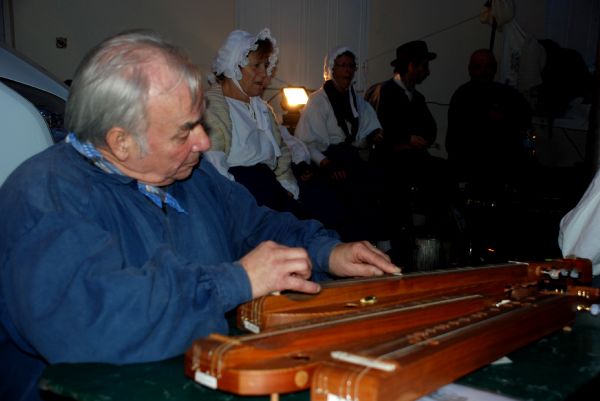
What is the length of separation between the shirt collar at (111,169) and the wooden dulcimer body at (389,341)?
529mm

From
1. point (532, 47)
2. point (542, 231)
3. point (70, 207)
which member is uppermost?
point (532, 47)

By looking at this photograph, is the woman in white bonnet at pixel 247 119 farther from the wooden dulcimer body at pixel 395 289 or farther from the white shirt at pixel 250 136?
the wooden dulcimer body at pixel 395 289

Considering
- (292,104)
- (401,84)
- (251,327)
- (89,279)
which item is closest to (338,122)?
(401,84)

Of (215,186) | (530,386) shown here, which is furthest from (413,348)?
(215,186)

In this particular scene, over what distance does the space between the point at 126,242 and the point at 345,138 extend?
4.70m

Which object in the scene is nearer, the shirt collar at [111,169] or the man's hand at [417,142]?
the shirt collar at [111,169]

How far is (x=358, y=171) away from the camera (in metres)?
5.93

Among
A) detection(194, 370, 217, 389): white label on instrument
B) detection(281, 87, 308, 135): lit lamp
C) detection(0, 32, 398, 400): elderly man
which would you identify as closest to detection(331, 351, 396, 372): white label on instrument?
detection(194, 370, 217, 389): white label on instrument

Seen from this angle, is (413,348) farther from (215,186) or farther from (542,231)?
(542,231)

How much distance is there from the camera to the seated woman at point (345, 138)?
19.0ft

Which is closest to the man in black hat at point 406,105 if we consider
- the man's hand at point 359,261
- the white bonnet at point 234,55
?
the white bonnet at point 234,55

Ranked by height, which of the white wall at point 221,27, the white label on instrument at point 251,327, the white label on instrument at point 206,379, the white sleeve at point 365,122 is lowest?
the white label on instrument at point 251,327

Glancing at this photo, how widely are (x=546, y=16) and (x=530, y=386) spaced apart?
11.6m

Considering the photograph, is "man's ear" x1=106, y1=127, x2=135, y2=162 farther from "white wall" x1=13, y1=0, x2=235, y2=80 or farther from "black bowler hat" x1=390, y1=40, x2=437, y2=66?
"black bowler hat" x1=390, y1=40, x2=437, y2=66
